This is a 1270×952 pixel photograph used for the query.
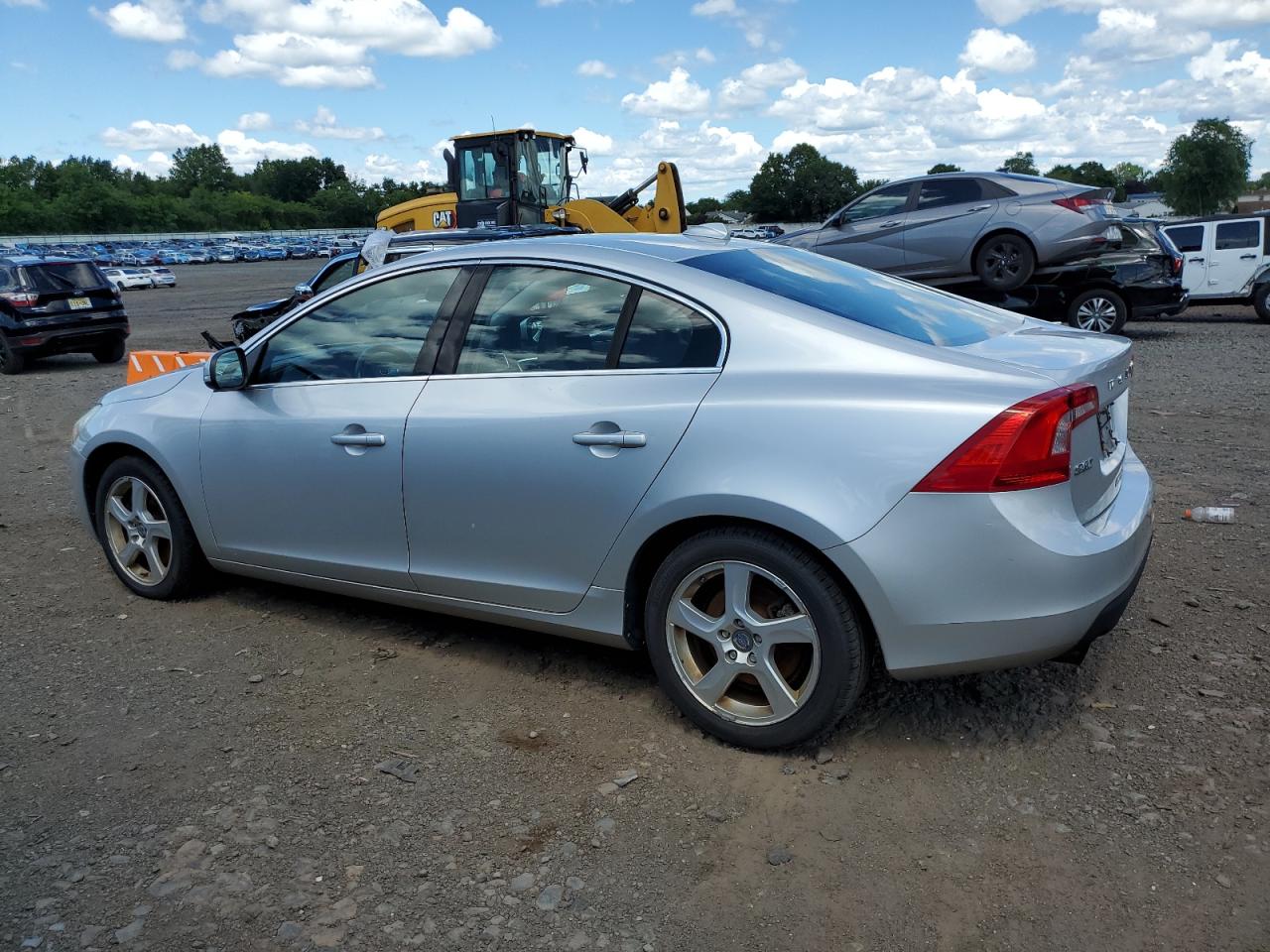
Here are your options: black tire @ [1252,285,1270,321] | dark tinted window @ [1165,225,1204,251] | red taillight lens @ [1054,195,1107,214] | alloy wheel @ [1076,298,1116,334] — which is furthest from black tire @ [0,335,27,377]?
black tire @ [1252,285,1270,321]

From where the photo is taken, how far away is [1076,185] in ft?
44.3

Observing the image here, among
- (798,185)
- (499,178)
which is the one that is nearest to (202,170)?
(798,185)

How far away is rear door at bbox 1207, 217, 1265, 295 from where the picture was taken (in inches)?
675

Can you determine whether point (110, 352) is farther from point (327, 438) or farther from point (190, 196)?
point (190, 196)

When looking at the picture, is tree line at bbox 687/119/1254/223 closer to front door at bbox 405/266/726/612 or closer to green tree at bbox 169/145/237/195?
front door at bbox 405/266/726/612

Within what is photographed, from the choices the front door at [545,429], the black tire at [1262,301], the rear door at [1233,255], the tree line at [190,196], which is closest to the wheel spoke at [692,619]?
the front door at [545,429]

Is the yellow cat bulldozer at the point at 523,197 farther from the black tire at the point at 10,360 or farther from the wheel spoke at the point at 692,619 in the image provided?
the wheel spoke at the point at 692,619

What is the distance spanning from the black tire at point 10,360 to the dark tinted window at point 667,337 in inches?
582

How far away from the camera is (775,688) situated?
3.37 meters

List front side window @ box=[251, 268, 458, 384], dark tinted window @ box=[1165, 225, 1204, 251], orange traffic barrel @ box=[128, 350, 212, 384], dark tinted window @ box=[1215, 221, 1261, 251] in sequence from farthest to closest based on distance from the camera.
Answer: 1. dark tinted window @ box=[1165, 225, 1204, 251]
2. dark tinted window @ box=[1215, 221, 1261, 251]
3. orange traffic barrel @ box=[128, 350, 212, 384]
4. front side window @ box=[251, 268, 458, 384]

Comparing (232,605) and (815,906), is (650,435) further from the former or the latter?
(232,605)

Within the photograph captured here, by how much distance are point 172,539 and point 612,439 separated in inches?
96.6

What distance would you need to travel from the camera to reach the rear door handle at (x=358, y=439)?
4070 mm

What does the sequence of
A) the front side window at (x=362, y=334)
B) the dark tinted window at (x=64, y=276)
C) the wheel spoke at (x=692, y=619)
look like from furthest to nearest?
the dark tinted window at (x=64, y=276), the front side window at (x=362, y=334), the wheel spoke at (x=692, y=619)
